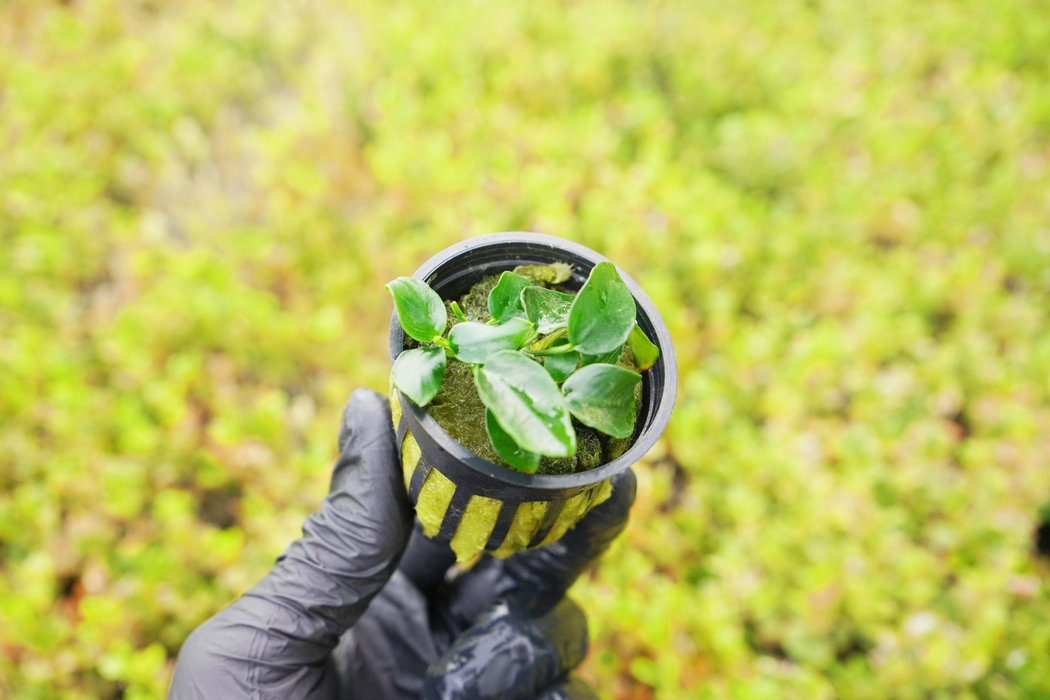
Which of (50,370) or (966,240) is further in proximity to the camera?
(966,240)

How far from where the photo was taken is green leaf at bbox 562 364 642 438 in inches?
19.4

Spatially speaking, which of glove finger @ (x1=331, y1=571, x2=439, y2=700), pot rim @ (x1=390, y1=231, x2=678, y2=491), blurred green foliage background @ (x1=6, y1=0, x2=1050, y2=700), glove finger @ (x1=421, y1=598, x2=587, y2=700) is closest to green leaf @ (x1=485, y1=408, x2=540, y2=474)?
pot rim @ (x1=390, y1=231, x2=678, y2=491)

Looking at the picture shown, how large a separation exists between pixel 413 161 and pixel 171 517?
1.01 metres

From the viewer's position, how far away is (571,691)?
0.88m

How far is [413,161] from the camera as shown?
5.03 ft

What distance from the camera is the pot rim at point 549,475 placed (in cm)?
50

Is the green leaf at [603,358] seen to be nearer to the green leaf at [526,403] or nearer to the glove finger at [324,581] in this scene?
the green leaf at [526,403]

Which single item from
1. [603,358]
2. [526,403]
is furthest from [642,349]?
[526,403]

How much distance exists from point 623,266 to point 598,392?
44.3 inches

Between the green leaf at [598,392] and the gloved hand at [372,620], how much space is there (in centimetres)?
32

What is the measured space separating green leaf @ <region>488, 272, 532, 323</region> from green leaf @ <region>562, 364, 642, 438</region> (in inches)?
3.7

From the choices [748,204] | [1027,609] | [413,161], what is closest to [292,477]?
[413,161]

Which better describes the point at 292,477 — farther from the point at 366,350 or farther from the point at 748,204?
the point at 748,204

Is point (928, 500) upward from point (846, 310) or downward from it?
downward
